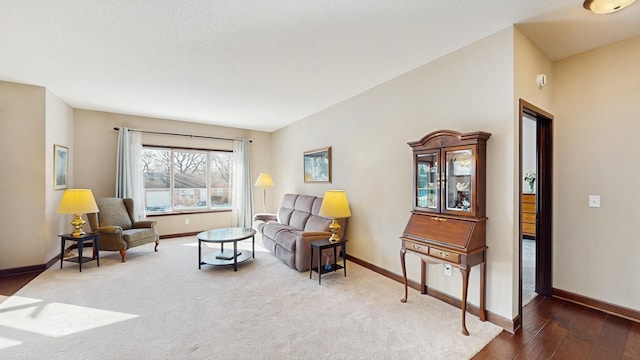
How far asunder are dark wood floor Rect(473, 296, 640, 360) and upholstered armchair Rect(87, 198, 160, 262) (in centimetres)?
471

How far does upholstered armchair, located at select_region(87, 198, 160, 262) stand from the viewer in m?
4.06

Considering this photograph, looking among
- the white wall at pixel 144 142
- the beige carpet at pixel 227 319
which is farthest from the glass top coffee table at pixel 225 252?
the white wall at pixel 144 142

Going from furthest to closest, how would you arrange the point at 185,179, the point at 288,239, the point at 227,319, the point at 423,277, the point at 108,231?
the point at 185,179 < the point at 108,231 < the point at 288,239 < the point at 423,277 < the point at 227,319

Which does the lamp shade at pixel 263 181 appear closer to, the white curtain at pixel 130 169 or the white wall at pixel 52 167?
the white curtain at pixel 130 169

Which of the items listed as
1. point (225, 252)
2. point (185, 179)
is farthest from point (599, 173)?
point (185, 179)

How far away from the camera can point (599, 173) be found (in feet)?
8.68

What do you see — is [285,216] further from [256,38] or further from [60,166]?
[60,166]

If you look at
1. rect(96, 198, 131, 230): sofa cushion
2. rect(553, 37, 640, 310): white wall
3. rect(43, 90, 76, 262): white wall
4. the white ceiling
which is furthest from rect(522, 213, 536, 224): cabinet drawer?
rect(43, 90, 76, 262): white wall

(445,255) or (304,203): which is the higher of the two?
(304,203)

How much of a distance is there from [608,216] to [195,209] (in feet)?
22.1

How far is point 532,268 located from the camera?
148 inches

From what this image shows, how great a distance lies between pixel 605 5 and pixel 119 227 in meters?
6.06

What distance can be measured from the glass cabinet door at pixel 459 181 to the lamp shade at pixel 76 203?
4.67 metres

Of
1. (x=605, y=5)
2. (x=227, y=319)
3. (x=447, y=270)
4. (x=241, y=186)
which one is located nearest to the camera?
(x=605, y=5)
